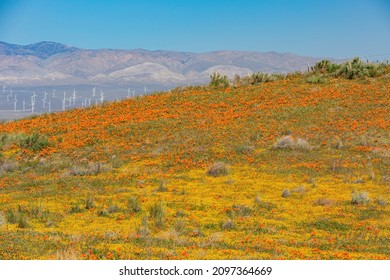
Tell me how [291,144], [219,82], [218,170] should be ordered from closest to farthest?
[218,170] < [291,144] < [219,82]

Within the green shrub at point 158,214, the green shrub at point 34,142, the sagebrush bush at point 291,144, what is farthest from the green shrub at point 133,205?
the green shrub at point 34,142

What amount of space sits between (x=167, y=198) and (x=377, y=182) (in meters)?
9.00

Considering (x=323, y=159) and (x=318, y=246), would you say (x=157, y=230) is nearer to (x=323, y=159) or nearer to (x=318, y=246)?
(x=318, y=246)

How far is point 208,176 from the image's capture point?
23.8 meters

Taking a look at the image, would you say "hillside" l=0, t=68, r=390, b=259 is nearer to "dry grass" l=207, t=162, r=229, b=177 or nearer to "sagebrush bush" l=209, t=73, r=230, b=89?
"dry grass" l=207, t=162, r=229, b=177

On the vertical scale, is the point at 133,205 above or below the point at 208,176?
below

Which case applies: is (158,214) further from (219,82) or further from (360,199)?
(219,82)

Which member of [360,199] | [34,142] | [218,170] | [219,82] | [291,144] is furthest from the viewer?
[219,82]

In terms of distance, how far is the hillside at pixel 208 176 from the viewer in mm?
13648

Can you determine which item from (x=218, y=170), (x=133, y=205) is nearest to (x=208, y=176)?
(x=218, y=170)

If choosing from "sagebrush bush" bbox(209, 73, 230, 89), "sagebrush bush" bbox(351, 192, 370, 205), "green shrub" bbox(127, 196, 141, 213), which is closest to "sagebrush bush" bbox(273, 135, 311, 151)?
"sagebrush bush" bbox(351, 192, 370, 205)

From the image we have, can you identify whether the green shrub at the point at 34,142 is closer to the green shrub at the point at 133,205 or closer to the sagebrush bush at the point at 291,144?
the green shrub at the point at 133,205

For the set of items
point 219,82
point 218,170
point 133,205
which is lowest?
point 133,205

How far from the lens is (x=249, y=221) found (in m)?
16.7
